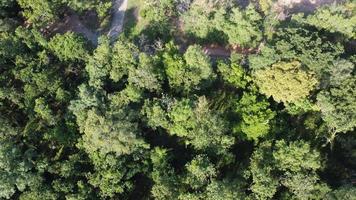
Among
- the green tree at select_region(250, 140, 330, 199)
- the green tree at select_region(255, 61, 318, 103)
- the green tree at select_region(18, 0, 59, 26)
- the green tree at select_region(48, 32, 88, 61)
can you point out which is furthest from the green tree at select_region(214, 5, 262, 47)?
the green tree at select_region(18, 0, 59, 26)

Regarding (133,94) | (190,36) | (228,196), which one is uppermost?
(190,36)

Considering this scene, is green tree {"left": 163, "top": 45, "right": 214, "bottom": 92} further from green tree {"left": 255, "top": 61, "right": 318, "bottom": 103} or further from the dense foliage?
green tree {"left": 255, "top": 61, "right": 318, "bottom": 103}

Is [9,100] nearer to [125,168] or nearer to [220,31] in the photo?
[125,168]

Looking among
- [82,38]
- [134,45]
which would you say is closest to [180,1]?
[134,45]

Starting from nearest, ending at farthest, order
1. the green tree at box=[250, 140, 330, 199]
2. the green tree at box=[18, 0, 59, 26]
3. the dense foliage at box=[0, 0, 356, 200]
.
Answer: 1. the green tree at box=[250, 140, 330, 199]
2. the dense foliage at box=[0, 0, 356, 200]
3. the green tree at box=[18, 0, 59, 26]

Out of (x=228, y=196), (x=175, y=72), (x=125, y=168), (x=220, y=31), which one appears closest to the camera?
(x=228, y=196)

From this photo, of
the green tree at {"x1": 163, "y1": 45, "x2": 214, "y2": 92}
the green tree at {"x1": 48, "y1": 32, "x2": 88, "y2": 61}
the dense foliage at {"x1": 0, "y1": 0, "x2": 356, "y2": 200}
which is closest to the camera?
the dense foliage at {"x1": 0, "y1": 0, "x2": 356, "y2": 200}

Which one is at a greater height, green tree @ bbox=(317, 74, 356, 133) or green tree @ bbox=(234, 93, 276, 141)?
green tree @ bbox=(317, 74, 356, 133)

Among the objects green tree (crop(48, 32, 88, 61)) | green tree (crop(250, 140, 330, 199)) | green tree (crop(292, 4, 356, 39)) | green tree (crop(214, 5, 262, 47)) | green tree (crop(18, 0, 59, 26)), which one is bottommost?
green tree (crop(250, 140, 330, 199))

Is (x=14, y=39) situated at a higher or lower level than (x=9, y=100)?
higher
